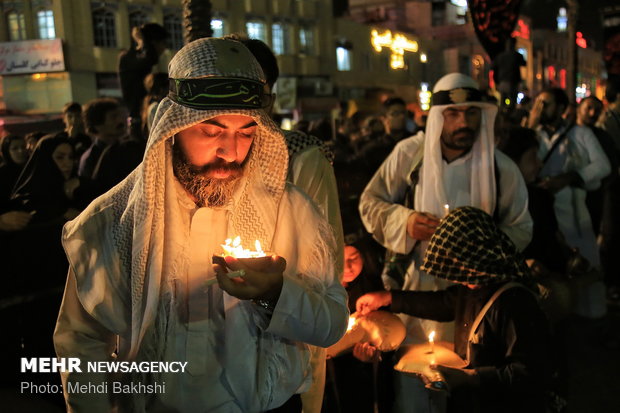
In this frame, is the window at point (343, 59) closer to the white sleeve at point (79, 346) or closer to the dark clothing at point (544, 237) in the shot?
the dark clothing at point (544, 237)

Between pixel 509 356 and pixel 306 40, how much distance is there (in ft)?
115

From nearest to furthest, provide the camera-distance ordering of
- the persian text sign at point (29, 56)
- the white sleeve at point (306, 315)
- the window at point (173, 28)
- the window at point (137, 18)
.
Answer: the white sleeve at point (306, 315) < the persian text sign at point (29, 56) < the window at point (137, 18) < the window at point (173, 28)

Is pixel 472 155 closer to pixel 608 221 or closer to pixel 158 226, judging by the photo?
pixel 158 226

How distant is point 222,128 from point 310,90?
34073 mm

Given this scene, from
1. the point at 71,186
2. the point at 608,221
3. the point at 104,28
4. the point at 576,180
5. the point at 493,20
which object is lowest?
the point at 608,221

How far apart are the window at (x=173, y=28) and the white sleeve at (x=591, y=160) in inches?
938

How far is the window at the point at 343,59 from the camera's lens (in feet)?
128

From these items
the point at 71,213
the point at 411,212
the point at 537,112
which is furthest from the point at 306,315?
the point at 537,112

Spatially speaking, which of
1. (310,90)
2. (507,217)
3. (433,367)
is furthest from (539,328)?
(310,90)

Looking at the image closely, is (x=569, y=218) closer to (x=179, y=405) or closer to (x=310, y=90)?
(x=179, y=405)

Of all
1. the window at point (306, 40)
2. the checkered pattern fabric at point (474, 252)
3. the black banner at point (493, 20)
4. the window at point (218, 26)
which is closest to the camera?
the checkered pattern fabric at point (474, 252)

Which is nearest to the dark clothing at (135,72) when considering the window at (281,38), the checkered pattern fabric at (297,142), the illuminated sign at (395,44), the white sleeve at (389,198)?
the white sleeve at (389,198)

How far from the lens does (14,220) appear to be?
4.27 m

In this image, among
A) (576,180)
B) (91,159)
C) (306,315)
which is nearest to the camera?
(306,315)
